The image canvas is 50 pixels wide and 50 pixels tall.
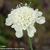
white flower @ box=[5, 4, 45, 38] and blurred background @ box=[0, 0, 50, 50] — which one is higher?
white flower @ box=[5, 4, 45, 38]

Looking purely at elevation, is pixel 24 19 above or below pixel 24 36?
above

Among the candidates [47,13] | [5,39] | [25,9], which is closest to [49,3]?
[47,13]

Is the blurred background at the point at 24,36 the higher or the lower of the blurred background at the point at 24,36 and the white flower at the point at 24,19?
the lower

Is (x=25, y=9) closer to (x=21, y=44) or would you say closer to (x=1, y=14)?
(x=21, y=44)

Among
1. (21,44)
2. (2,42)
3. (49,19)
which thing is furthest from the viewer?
(49,19)

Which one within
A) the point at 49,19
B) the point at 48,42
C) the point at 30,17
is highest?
the point at 30,17

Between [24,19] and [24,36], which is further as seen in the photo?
[24,36]

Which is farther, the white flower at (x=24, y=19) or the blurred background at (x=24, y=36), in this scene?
the blurred background at (x=24, y=36)

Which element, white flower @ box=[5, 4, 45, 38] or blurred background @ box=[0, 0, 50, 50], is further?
blurred background @ box=[0, 0, 50, 50]
